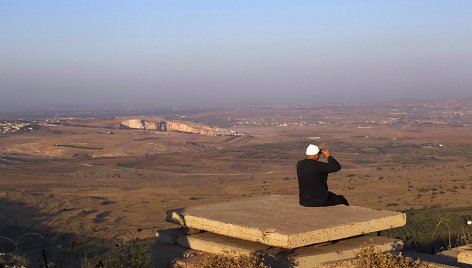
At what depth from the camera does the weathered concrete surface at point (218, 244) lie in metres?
5.35

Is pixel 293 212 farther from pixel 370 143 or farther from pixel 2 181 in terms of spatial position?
pixel 370 143

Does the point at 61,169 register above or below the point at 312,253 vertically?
below

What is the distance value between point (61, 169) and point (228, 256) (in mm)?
36134

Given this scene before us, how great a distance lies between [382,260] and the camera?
4574 millimetres

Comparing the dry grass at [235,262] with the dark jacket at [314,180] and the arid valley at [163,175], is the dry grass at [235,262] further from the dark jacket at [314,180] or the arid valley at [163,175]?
the arid valley at [163,175]

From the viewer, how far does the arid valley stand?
20.5 metres

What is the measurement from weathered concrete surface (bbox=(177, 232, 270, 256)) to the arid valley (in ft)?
4.82

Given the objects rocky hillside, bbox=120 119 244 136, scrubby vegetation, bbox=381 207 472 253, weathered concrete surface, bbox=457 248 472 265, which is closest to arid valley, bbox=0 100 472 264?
weathered concrete surface, bbox=457 248 472 265

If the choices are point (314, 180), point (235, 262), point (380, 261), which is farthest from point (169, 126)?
point (380, 261)

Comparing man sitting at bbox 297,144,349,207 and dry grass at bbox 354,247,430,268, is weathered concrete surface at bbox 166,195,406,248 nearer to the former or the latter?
man sitting at bbox 297,144,349,207

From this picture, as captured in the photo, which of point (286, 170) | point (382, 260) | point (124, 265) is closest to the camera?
point (382, 260)

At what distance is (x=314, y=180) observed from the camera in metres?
6.50

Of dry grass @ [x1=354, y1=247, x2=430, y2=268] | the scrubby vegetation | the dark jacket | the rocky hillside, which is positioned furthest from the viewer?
the rocky hillside

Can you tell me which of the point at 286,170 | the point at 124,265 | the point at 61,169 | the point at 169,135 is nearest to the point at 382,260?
the point at 124,265
